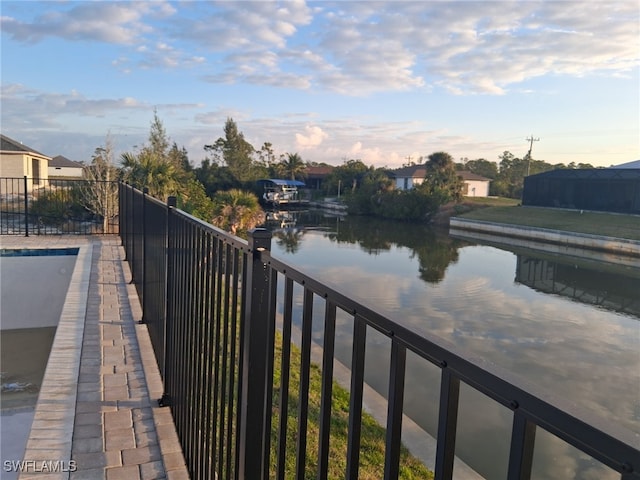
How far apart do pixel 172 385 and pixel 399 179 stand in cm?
5707

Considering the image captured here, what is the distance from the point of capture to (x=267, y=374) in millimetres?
1656

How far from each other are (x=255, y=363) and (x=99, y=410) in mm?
2085

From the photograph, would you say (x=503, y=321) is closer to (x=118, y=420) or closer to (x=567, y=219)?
(x=118, y=420)

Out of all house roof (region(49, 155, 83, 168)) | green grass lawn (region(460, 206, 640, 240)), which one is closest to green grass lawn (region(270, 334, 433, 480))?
green grass lawn (region(460, 206, 640, 240))

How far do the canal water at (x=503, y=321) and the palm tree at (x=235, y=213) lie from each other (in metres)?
2.41

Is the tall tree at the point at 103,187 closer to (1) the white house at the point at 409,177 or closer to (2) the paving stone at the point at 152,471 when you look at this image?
(2) the paving stone at the point at 152,471

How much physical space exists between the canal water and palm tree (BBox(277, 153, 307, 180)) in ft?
138

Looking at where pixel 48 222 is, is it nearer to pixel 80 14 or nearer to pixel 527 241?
pixel 80 14

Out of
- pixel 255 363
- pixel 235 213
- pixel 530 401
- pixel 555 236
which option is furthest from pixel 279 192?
pixel 530 401

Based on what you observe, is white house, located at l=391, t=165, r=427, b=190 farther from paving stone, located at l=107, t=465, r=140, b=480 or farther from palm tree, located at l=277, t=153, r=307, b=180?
paving stone, located at l=107, t=465, r=140, b=480

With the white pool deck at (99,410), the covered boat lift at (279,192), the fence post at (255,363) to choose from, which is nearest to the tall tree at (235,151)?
the covered boat lift at (279,192)

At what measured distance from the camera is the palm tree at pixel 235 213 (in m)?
14.8

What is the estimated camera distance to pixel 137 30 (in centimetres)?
1076

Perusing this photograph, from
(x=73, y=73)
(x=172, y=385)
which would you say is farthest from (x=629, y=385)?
(x=73, y=73)
